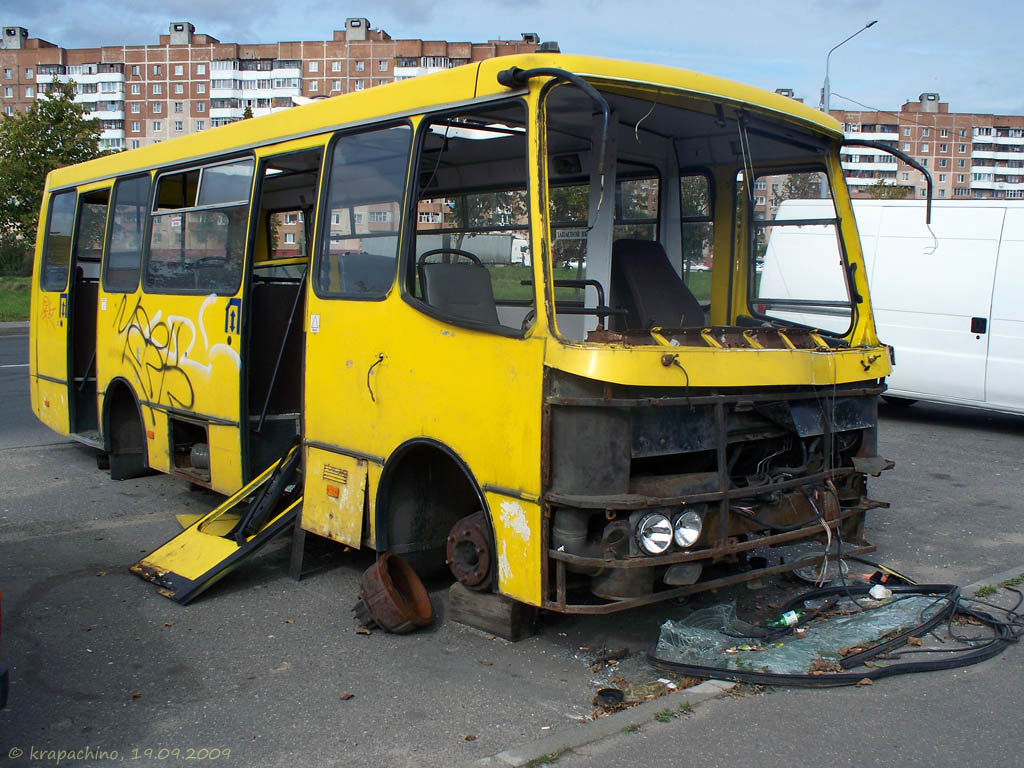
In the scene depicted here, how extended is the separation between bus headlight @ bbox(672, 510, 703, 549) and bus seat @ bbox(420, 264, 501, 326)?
53.6 inches

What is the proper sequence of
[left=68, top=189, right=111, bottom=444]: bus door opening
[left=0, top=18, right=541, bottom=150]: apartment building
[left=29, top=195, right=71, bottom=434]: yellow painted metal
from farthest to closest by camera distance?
[left=0, top=18, right=541, bottom=150]: apartment building, [left=29, top=195, right=71, bottom=434]: yellow painted metal, [left=68, top=189, right=111, bottom=444]: bus door opening

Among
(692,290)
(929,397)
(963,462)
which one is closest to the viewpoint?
(692,290)

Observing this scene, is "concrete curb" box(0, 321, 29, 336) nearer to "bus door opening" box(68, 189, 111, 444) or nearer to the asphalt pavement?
"bus door opening" box(68, 189, 111, 444)

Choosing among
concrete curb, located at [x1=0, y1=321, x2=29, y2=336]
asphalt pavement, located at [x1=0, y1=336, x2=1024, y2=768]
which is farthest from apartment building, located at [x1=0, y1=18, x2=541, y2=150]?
asphalt pavement, located at [x1=0, y1=336, x2=1024, y2=768]

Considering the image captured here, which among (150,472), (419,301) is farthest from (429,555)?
(150,472)

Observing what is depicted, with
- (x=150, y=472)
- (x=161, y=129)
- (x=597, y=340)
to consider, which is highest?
(x=161, y=129)

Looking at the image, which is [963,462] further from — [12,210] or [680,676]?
[12,210]

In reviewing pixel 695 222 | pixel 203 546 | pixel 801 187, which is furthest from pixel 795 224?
pixel 203 546

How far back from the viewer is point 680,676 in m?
4.38

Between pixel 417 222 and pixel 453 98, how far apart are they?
26.9 inches

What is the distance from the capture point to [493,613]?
4.79m

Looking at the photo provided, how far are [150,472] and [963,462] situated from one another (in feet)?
26.3

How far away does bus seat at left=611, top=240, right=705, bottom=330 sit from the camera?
5.58m

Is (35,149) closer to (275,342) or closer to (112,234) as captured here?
(112,234)
